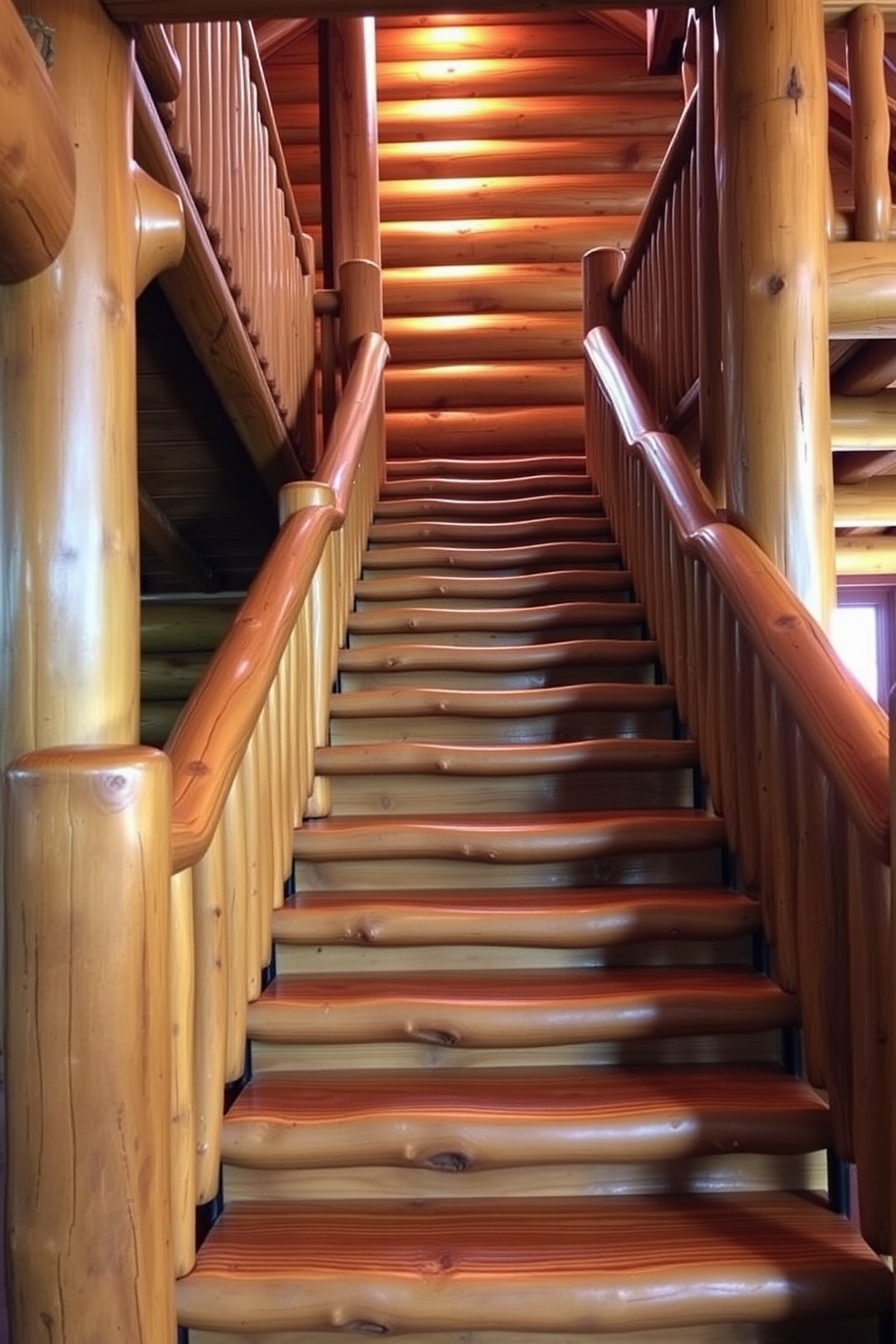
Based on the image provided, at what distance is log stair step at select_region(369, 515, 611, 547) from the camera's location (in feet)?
13.3

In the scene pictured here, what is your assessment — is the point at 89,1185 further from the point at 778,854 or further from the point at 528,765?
the point at 528,765

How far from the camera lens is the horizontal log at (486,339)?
5.99 m

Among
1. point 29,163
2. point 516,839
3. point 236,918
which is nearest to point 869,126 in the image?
point 516,839

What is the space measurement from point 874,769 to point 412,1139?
0.97 metres

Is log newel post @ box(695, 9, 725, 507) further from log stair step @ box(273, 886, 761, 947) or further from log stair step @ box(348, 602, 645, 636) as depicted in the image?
log stair step @ box(273, 886, 761, 947)

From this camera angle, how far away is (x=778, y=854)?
2.03 m

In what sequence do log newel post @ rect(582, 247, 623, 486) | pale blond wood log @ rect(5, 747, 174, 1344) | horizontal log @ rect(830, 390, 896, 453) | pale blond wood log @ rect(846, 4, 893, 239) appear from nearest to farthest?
pale blond wood log @ rect(5, 747, 174, 1344)
pale blond wood log @ rect(846, 4, 893, 239)
horizontal log @ rect(830, 390, 896, 453)
log newel post @ rect(582, 247, 623, 486)

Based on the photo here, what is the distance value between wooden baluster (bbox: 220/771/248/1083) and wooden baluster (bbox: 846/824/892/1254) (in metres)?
0.96

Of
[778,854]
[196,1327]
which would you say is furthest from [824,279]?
[196,1327]

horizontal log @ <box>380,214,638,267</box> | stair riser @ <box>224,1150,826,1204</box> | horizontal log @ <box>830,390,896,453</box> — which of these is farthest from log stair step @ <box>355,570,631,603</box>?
horizontal log @ <box>380,214,638,267</box>

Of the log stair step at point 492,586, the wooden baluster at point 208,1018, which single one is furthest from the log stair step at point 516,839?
the log stair step at point 492,586

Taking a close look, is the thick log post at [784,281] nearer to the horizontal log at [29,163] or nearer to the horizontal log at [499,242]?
the horizontal log at [29,163]

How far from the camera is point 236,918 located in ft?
6.19

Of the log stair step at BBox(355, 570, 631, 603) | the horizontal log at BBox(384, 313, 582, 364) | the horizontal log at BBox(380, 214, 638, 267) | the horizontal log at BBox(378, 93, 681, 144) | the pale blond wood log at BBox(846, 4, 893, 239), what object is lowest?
the log stair step at BBox(355, 570, 631, 603)
